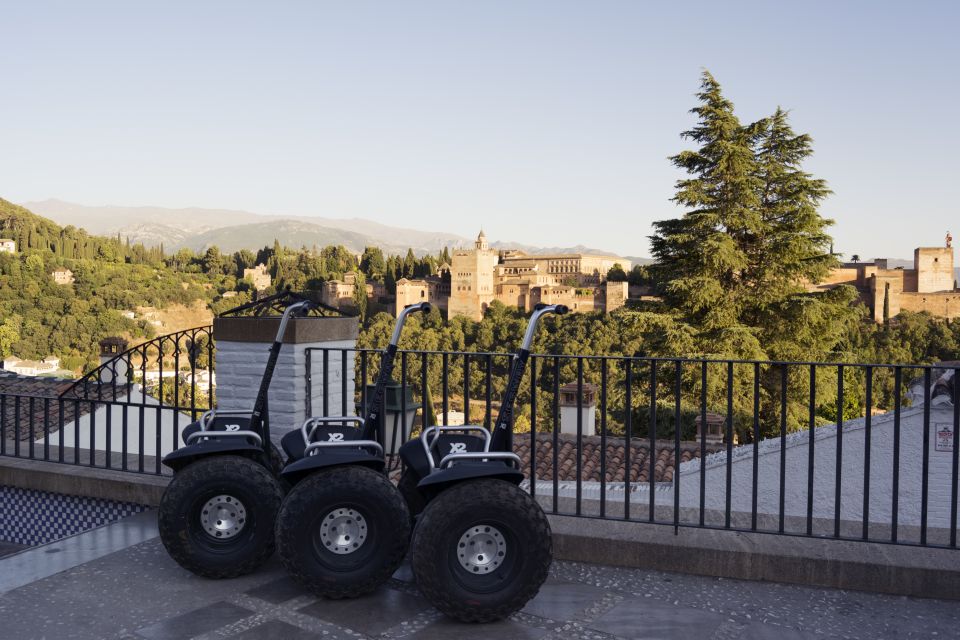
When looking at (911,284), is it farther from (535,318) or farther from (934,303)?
(535,318)

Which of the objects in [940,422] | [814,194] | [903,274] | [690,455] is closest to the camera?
[940,422]

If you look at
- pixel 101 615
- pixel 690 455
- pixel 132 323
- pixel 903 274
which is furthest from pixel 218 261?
pixel 101 615

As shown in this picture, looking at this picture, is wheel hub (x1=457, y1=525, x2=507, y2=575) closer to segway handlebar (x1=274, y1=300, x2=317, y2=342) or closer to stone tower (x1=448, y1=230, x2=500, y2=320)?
segway handlebar (x1=274, y1=300, x2=317, y2=342)

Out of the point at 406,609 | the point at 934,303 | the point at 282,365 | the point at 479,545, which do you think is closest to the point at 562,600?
the point at 479,545

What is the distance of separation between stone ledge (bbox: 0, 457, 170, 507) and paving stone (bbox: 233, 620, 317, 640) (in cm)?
167

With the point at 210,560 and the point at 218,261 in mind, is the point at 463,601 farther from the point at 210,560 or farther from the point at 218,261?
the point at 218,261

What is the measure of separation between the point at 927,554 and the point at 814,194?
821 inches

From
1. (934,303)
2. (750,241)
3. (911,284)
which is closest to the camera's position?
(750,241)

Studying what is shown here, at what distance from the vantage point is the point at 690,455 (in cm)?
1108

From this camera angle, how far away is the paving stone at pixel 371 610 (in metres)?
2.55

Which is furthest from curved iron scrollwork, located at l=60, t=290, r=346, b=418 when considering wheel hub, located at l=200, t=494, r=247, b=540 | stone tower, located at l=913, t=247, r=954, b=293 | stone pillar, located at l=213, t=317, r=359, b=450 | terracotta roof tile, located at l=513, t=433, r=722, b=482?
stone tower, located at l=913, t=247, r=954, b=293

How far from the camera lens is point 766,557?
3002mm

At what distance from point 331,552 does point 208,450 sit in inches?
28.6

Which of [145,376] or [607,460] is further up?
[145,376]
